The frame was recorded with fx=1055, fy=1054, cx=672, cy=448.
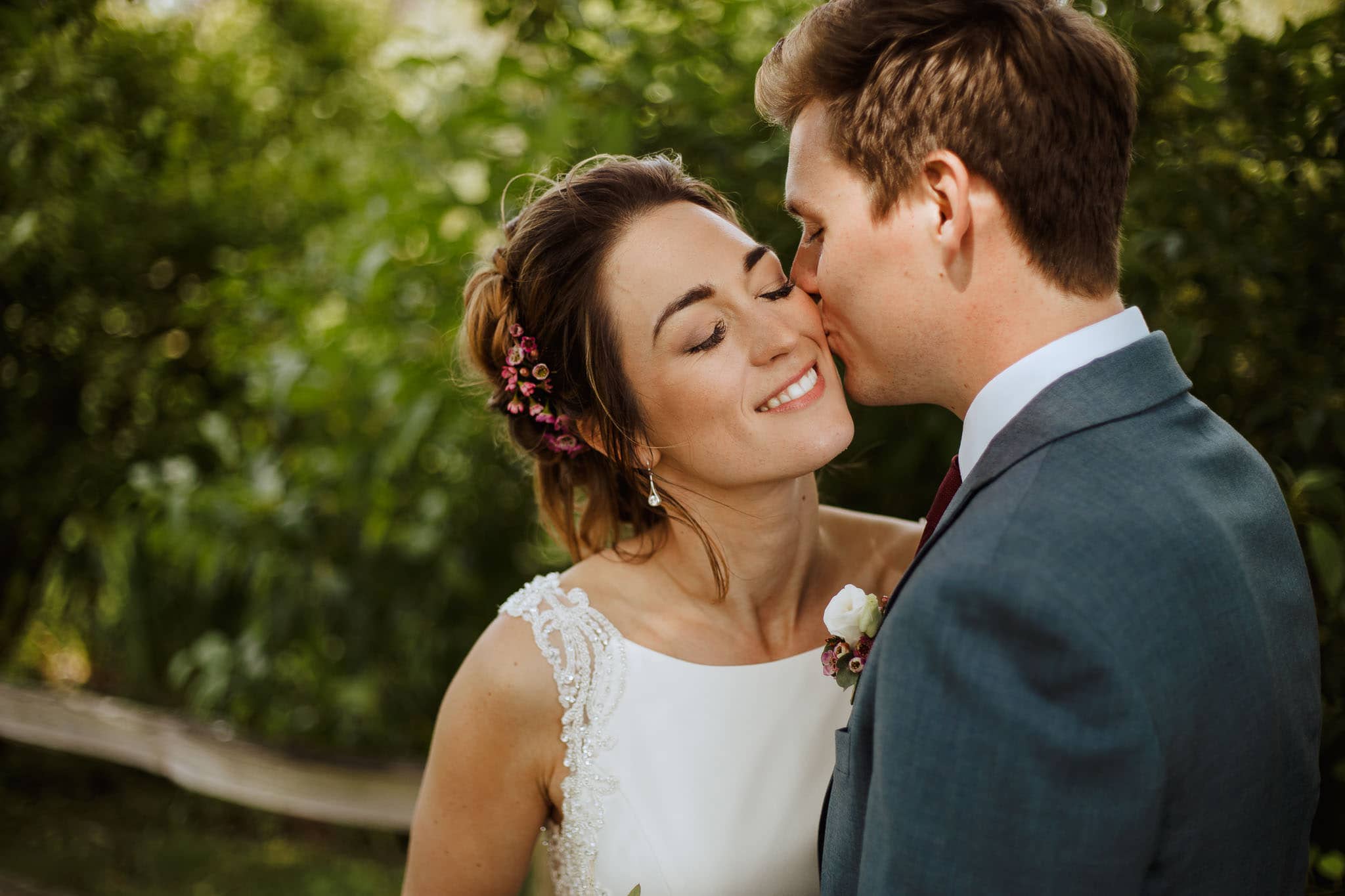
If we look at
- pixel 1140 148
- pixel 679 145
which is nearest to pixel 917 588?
pixel 1140 148

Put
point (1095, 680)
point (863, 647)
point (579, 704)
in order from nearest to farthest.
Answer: point (1095, 680) < point (863, 647) < point (579, 704)

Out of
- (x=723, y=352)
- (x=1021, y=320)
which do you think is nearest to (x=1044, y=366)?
(x=1021, y=320)

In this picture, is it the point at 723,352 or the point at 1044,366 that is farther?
the point at 723,352

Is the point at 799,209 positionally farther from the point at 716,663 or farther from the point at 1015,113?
the point at 716,663

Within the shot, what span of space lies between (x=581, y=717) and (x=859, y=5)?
4.30ft

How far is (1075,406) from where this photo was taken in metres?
1.23

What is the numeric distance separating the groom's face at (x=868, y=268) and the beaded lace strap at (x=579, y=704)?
774mm

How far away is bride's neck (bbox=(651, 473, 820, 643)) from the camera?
2.08m

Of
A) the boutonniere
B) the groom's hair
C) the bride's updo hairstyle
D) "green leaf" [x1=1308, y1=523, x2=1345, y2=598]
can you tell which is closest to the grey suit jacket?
the groom's hair

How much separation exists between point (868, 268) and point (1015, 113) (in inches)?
10.5

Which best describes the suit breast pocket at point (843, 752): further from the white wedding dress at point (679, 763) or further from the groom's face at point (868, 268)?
the white wedding dress at point (679, 763)

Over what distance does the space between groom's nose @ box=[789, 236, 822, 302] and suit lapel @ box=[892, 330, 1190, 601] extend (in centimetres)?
58

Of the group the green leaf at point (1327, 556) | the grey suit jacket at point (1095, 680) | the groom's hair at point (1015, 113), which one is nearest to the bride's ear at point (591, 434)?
the groom's hair at point (1015, 113)

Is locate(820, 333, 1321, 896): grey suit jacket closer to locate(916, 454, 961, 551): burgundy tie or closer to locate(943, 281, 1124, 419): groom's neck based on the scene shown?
locate(943, 281, 1124, 419): groom's neck
